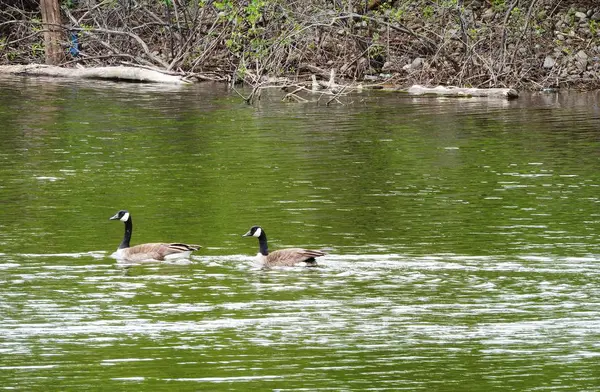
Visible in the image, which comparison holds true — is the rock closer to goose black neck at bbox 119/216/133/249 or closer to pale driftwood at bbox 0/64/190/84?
pale driftwood at bbox 0/64/190/84

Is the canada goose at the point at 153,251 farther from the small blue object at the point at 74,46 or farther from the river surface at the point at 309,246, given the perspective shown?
the small blue object at the point at 74,46

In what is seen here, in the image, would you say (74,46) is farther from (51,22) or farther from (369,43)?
(369,43)

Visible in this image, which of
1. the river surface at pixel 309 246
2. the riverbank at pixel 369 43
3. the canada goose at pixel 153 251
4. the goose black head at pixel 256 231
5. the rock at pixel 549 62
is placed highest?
the riverbank at pixel 369 43

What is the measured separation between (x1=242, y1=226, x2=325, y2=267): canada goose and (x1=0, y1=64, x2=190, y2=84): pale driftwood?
25.9 meters

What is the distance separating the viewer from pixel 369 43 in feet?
137

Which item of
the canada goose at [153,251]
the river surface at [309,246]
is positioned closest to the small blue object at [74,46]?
the river surface at [309,246]

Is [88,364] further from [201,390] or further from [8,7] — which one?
[8,7]

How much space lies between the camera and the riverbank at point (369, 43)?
3944cm

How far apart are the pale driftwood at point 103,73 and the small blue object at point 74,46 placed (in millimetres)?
848

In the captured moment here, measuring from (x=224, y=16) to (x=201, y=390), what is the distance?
96.9 feet

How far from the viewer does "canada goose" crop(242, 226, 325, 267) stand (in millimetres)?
16641

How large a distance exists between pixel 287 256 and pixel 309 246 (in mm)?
1525

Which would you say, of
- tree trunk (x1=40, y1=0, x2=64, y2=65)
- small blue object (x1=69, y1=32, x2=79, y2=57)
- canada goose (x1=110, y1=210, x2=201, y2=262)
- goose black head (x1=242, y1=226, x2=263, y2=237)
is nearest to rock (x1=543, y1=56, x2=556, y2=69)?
small blue object (x1=69, y1=32, x2=79, y2=57)

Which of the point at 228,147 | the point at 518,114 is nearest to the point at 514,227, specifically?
the point at 228,147
